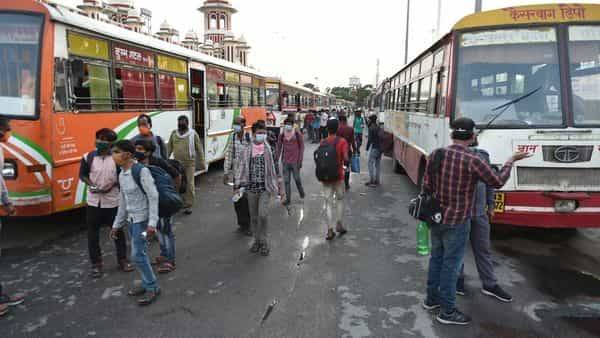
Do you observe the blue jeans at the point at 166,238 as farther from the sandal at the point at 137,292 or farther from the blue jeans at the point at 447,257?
the blue jeans at the point at 447,257

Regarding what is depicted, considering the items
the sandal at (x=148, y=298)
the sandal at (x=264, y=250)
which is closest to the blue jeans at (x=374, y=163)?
the sandal at (x=264, y=250)

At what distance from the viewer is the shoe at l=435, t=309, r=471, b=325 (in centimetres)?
382

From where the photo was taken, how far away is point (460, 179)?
3.58 m

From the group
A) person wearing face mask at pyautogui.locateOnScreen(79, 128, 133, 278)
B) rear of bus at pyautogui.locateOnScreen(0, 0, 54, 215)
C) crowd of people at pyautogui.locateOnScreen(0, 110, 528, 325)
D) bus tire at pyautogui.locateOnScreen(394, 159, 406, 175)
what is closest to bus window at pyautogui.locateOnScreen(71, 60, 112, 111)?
rear of bus at pyautogui.locateOnScreen(0, 0, 54, 215)

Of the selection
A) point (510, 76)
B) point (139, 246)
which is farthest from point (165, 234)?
point (510, 76)

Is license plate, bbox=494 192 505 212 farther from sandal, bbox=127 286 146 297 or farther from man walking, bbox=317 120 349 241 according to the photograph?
sandal, bbox=127 286 146 297

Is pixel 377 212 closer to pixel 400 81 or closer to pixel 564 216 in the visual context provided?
pixel 564 216

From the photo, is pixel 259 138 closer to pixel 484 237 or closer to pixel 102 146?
pixel 102 146

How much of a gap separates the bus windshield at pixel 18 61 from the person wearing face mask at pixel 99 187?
5.79ft

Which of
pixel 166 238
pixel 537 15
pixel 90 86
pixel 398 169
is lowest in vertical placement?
pixel 398 169

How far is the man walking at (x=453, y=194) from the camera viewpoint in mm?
3504

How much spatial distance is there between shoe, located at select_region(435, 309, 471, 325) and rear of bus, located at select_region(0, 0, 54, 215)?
508 centimetres

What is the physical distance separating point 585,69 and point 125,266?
19.7 feet

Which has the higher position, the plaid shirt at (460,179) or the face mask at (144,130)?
the face mask at (144,130)
